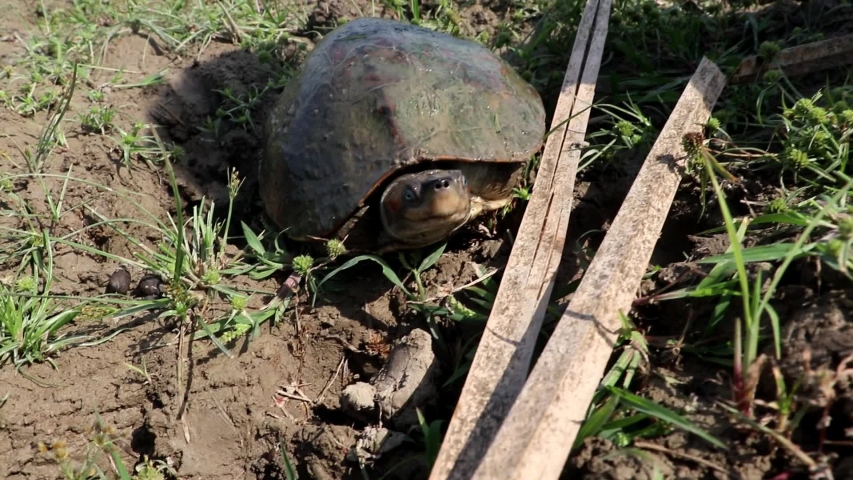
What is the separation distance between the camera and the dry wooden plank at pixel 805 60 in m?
2.95

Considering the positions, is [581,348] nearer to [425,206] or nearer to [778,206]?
[425,206]

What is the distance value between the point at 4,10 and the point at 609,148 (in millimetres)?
4168

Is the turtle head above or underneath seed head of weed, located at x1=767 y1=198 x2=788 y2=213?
underneath

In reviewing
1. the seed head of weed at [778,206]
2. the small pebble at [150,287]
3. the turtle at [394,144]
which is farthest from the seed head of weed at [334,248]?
the seed head of weed at [778,206]

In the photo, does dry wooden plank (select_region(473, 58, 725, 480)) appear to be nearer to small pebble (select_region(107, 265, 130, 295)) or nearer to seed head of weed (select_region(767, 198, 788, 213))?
seed head of weed (select_region(767, 198, 788, 213))

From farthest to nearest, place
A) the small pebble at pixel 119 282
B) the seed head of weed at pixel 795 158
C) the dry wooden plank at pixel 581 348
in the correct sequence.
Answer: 1. the small pebble at pixel 119 282
2. the seed head of weed at pixel 795 158
3. the dry wooden plank at pixel 581 348

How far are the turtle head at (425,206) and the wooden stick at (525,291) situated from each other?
0.29 meters

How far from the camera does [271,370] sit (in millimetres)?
2629

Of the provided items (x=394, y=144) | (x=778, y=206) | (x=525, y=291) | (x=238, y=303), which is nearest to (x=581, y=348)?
(x=525, y=291)

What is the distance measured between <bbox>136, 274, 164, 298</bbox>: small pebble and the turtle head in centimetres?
103

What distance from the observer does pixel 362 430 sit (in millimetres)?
2396

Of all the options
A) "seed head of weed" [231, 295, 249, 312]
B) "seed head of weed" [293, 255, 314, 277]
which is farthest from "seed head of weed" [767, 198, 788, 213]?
"seed head of weed" [231, 295, 249, 312]

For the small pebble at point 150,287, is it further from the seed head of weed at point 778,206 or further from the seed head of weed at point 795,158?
the seed head of weed at point 795,158

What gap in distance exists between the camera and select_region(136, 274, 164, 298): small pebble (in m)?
2.86
